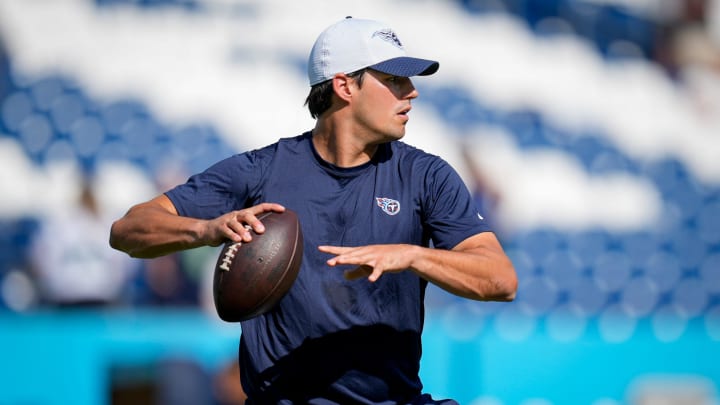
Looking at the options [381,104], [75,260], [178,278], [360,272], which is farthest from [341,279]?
[178,278]

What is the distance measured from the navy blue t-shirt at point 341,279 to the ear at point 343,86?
268 mm

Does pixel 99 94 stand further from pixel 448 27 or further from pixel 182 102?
pixel 448 27

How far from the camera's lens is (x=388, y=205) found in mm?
3840

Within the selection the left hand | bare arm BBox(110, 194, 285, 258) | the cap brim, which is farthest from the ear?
the left hand

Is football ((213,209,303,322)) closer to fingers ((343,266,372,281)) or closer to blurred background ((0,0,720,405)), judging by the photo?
fingers ((343,266,372,281))

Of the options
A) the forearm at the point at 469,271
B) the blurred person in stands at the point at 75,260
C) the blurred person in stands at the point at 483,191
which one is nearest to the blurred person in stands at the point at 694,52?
the blurred person in stands at the point at 483,191

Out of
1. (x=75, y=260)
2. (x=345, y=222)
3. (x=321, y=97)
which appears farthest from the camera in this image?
(x=75, y=260)

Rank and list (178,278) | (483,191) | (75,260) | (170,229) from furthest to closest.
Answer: (483,191) < (178,278) < (75,260) < (170,229)

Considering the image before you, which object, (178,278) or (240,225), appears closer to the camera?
(240,225)

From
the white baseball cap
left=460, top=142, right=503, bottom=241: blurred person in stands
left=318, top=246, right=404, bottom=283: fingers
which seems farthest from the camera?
left=460, top=142, right=503, bottom=241: blurred person in stands

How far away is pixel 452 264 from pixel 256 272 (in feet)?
2.16

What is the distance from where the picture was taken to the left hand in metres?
3.20

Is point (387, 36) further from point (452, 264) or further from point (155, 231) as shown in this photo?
point (155, 231)

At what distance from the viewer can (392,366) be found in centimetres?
379
